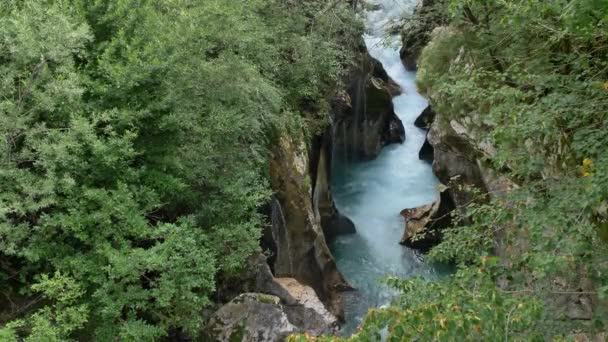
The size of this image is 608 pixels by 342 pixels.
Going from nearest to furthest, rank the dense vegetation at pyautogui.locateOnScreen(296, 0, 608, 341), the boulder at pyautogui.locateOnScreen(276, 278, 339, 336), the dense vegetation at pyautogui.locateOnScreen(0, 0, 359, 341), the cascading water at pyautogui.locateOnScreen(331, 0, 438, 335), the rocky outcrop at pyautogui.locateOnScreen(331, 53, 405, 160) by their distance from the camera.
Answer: the dense vegetation at pyautogui.locateOnScreen(296, 0, 608, 341) → the dense vegetation at pyautogui.locateOnScreen(0, 0, 359, 341) → the boulder at pyautogui.locateOnScreen(276, 278, 339, 336) → the cascading water at pyautogui.locateOnScreen(331, 0, 438, 335) → the rocky outcrop at pyautogui.locateOnScreen(331, 53, 405, 160)

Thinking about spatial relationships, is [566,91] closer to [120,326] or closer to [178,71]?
[178,71]

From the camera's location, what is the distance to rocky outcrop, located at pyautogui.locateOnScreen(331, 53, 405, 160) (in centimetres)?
2106

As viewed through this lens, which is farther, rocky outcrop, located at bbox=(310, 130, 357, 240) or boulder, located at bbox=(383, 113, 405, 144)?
boulder, located at bbox=(383, 113, 405, 144)

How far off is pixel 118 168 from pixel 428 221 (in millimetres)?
10763

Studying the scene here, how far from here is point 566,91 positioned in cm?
620

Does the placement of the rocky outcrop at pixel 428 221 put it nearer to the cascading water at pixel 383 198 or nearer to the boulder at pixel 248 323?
the cascading water at pixel 383 198

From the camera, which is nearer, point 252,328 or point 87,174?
point 87,174

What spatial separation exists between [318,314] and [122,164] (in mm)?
5010

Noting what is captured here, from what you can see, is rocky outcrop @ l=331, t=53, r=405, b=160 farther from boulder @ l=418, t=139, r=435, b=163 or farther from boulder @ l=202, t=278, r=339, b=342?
boulder @ l=202, t=278, r=339, b=342

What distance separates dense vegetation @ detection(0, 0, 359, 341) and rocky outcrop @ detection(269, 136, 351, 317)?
2513mm

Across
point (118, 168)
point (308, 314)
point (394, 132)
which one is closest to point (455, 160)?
point (308, 314)

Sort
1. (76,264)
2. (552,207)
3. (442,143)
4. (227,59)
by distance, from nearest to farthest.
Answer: (552,207) → (76,264) → (227,59) → (442,143)

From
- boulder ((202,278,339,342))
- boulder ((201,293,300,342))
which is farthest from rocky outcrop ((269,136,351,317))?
boulder ((201,293,300,342))

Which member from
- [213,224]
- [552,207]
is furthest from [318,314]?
[552,207]
